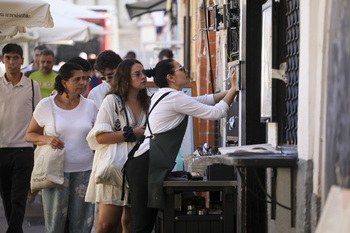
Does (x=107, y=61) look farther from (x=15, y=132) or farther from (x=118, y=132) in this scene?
(x=118, y=132)

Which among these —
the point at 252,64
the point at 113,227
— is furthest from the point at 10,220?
the point at 252,64

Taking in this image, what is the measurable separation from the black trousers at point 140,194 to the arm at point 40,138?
1011mm

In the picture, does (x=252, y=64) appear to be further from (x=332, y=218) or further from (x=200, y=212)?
(x=332, y=218)

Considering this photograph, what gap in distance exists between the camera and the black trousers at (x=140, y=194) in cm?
693

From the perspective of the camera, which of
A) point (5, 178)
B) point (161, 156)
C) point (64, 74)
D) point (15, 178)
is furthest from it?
point (5, 178)

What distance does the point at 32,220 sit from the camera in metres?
11.0

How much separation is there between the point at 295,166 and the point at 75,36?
1050 centimetres

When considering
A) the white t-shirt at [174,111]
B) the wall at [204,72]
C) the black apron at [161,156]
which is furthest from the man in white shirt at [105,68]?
the wall at [204,72]

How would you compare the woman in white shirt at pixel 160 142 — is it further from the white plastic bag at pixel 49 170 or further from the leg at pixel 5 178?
the leg at pixel 5 178

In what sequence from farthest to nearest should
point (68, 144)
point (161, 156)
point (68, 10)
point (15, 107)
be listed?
point (68, 10) < point (15, 107) < point (68, 144) < point (161, 156)

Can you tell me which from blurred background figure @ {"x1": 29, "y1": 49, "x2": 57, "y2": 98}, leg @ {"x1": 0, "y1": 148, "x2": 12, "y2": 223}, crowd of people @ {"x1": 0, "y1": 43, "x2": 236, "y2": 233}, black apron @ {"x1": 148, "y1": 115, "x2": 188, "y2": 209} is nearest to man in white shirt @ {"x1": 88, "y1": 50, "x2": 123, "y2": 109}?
crowd of people @ {"x1": 0, "y1": 43, "x2": 236, "y2": 233}

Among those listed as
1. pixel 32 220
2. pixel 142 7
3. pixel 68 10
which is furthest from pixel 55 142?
pixel 142 7

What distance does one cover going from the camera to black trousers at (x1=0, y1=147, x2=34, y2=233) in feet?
29.3

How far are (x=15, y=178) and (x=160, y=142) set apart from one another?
2794 millimetres
